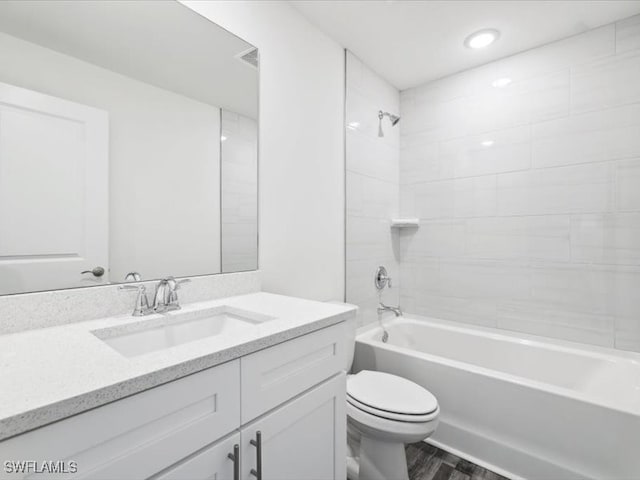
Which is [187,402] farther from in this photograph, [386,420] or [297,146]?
[297,146]

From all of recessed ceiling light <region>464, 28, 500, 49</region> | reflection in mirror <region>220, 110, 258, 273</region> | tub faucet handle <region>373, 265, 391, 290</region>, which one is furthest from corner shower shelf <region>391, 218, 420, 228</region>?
reflection in mirror <region>220, 110, 258, 273</region>

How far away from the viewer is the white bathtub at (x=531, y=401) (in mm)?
1363

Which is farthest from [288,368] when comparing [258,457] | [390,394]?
[390,394]

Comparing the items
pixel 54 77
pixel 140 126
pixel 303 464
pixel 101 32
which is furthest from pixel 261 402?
pixel 101 32

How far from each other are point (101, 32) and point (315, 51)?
118cm

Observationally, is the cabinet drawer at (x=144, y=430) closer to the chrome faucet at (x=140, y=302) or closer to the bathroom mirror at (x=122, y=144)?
the chrome faucet at (x=140, y=302)

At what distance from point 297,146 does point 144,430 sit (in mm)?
1510

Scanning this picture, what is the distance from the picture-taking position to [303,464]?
97cm

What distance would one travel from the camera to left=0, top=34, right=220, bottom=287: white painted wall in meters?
1.00

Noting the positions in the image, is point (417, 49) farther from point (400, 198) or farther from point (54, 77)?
point (54, 77)

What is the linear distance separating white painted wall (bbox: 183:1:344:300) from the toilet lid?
56 cm

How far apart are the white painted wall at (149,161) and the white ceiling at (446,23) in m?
1.05

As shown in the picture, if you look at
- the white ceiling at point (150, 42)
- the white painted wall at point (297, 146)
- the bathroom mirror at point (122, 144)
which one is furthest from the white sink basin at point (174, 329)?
the white ceiling at point (150, 42)

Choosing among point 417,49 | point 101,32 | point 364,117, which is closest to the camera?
point 101,32
